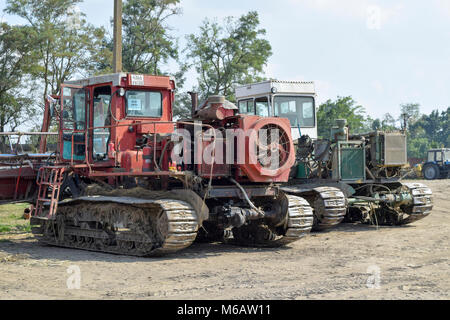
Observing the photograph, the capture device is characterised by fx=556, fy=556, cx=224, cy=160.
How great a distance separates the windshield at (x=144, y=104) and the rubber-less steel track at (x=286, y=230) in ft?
9.90

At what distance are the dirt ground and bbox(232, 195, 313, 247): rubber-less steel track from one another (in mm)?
285

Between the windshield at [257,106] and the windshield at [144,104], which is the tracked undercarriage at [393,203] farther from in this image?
the windshield at [144,104]

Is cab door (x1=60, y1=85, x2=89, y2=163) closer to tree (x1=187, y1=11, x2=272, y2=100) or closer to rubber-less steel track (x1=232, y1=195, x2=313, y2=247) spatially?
rubber-less steel track (x1=232, y1=195, x2=313, y2=247)

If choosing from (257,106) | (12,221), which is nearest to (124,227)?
(12,221)

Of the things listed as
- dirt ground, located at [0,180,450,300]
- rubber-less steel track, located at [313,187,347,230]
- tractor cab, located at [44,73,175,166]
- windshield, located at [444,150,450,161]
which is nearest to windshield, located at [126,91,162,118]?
tractor cab, located at [44,73,175,166]

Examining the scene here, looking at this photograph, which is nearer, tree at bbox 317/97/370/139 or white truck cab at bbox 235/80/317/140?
white truck cab at bbox 235/80/317/140

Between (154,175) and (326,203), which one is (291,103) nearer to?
(326,203)

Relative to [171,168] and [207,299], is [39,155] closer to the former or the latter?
[171,168]

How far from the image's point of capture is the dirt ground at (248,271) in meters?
6.57

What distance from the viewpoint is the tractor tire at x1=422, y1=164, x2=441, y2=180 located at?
3581cm

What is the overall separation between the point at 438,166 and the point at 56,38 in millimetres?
24643

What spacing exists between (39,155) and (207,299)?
792cm

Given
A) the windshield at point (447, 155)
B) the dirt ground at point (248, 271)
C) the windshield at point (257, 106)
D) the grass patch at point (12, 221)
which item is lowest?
the grass patch at point (12, 221)

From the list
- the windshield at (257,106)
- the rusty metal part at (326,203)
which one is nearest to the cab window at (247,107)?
the windshield at (257,106)
